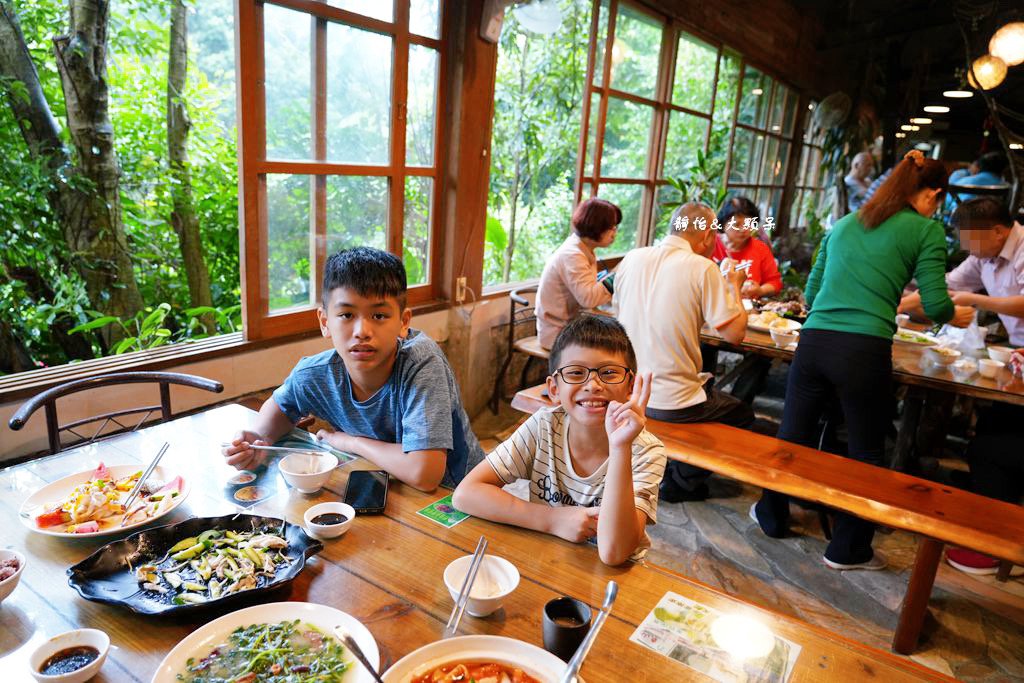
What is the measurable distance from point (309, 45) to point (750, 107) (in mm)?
6700

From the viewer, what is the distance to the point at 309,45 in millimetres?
3146

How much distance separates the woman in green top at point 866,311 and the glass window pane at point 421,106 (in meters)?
2.40

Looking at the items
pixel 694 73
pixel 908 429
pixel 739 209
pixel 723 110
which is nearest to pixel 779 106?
pixel 723 110

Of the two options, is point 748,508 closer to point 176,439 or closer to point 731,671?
point 731,671

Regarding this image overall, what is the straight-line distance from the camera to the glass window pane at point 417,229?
4.00 meters

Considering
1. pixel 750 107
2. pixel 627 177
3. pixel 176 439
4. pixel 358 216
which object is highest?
pixel 750 107

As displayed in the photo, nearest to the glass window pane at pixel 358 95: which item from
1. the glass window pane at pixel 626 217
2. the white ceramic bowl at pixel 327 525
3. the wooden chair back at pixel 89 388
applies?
the wooden chair back at pixel 89 388

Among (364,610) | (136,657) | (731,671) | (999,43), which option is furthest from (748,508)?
(999,43)

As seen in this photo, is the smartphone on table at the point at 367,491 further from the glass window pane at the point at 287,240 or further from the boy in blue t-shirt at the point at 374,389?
the glass window pane at the point at 287,240

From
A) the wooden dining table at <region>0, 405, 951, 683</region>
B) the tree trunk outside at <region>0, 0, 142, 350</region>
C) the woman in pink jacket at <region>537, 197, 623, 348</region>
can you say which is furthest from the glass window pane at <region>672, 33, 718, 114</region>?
the wooden dining table at <region>0, 405, 951, 683</region>

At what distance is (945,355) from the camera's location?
3.49 metres

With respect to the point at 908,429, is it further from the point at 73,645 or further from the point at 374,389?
the point at 73,645

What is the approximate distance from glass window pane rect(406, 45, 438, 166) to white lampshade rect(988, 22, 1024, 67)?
15.6 feet

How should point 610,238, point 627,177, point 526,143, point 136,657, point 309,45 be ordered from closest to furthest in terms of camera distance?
point 136,657 < point 309,45 < point 610,238 < point 526,143 < point 627,177
